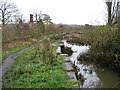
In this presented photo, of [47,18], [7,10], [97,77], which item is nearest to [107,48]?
[97,77]

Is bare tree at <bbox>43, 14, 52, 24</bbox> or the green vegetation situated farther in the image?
bare tree at <bbox>43, 14, 52, 24</bbox>

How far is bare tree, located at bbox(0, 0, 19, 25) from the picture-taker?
27641 mm

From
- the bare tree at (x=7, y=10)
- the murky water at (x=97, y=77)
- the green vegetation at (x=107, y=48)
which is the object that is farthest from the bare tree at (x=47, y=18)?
the murky water at (x=97, y=77)

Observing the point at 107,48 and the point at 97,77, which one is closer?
→ the point at 97,77

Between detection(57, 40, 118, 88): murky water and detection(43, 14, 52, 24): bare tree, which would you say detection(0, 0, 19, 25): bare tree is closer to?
detection(43, 14, 52, 24): bare tree

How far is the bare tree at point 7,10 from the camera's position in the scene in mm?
27641

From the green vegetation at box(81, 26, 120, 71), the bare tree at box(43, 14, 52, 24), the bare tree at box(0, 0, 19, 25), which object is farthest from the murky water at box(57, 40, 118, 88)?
the bare tree at box(43, 14, 52, 24)

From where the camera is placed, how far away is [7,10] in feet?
94.7

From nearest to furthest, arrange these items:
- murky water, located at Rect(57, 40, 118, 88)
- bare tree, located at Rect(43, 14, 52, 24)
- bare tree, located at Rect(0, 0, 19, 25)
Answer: murky water, located at Rect(57, 40, 118, 88) < bare tree, located at Rect(0, 0, 19, 25) < bare tree, located at Rect(43, 14, 52, 24)

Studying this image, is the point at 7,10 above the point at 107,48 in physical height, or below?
above

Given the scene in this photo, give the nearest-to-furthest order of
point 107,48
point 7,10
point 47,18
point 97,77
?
point 97,77, point 107,48, point 7,10, point 47,18

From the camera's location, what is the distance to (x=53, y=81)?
402 cm

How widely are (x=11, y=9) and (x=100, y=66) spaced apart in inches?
1071

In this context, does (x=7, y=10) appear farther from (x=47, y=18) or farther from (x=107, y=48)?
(x=107, y=48)
